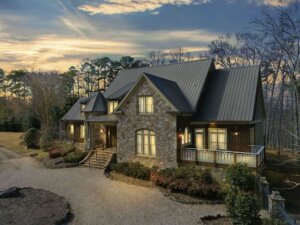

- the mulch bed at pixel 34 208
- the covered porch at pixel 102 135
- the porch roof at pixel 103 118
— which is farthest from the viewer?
the covered porch at pixel 102 135

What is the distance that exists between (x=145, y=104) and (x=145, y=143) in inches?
119

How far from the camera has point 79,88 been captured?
65500mm

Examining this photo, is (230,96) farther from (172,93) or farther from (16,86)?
(16,86)

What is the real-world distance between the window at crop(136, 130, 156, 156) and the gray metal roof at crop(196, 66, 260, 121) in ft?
12.5

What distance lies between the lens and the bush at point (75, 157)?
24516 mm

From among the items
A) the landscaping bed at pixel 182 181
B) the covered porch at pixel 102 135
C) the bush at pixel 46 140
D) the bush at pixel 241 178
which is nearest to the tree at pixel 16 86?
the bush at pixel 46 140

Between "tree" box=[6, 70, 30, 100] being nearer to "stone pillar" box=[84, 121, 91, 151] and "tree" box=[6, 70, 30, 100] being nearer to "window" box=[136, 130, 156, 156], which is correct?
"stone pillar" box=[84, 121, 91, 151]

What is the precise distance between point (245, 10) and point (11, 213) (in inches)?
937

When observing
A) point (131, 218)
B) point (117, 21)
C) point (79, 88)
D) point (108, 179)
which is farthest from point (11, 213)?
point (79, 88)

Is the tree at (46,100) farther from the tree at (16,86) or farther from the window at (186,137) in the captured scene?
the tree at (16,86)

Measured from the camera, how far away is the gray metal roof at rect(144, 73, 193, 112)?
63.2 feet

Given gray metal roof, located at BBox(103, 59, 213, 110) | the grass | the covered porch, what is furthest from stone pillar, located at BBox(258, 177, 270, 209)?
the grass

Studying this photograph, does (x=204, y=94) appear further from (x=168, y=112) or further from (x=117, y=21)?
(x=117, y=21)

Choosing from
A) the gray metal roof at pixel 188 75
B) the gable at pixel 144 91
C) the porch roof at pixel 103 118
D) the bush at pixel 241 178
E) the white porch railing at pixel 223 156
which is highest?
the gray metal roof at pixel 188 75
